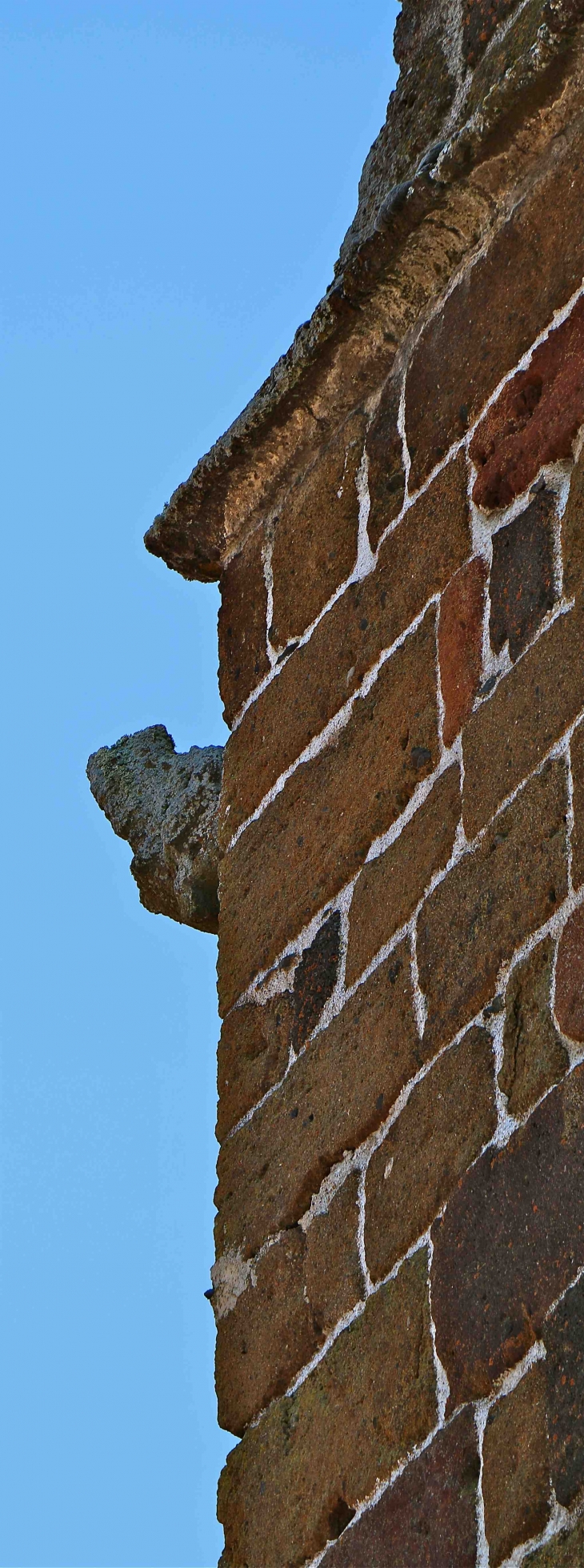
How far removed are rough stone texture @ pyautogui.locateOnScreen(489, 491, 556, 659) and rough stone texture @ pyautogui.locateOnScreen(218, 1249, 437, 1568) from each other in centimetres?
83

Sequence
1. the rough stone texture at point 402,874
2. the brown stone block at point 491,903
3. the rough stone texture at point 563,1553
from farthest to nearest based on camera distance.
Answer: the rough stone texture at point 402,874
the brown stone block at point 491,903
the rough stone texture at point 563,1553

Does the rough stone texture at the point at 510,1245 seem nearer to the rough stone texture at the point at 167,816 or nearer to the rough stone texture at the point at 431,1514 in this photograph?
the rough stone texture at the point at 431,1514

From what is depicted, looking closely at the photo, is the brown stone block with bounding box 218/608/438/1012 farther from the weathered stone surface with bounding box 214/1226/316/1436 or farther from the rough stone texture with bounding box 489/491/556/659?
the weathered stone surface with bounding box 214/1226/316/1436

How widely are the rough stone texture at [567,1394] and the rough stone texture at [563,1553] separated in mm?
34

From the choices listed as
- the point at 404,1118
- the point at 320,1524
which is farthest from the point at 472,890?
the point at 320,1524

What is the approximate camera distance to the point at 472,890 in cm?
275

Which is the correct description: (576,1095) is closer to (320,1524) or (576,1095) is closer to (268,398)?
(320,1524)

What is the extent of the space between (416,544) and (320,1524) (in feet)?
4.65

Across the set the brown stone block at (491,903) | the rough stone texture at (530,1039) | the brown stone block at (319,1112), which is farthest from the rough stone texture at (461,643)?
the rough stone texture at (530,1039)

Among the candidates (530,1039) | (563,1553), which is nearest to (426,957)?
(530,1039)

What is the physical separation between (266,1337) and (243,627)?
131 centimetres

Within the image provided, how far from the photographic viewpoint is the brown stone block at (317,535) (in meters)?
3.45

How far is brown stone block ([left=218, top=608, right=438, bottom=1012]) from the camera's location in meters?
3.06

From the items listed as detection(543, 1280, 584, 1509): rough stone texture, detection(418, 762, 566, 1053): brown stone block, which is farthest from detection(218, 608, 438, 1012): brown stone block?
detection(543, 1280, 584, 1509): rough stone texture
